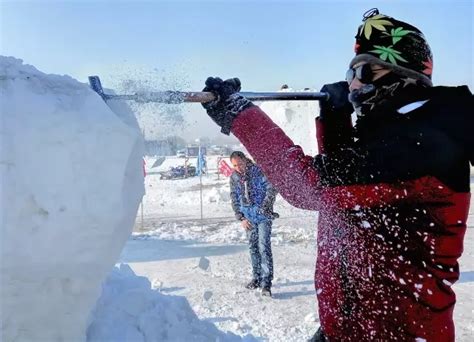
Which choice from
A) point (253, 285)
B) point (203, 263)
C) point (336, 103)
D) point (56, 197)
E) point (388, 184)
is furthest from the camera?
point (203, 263)

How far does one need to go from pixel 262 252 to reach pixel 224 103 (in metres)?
4.12

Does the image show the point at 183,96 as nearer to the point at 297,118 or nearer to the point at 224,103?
the point at 224,103

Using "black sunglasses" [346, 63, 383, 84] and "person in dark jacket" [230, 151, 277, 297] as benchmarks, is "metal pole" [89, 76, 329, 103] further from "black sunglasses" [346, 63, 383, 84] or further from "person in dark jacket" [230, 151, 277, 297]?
"person in dark jacket" [230, 151, 277, 297]

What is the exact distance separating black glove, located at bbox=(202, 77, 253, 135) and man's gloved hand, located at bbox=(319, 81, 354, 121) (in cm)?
41

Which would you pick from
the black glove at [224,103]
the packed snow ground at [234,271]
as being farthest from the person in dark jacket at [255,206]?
the black glove at [224,103]

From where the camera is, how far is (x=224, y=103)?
1543mm

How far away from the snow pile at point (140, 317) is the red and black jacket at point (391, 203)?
105 cm

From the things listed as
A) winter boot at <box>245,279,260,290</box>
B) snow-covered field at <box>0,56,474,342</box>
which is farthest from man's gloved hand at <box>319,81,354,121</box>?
winter boot at <box>245,279,260,290</box>

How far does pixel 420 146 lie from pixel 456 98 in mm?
181

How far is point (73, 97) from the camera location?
1539 mm

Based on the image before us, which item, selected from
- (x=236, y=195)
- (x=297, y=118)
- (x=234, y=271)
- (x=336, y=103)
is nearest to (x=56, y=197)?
(x=336, y=103)

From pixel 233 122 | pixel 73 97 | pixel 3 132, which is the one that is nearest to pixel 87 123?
pixel 73 97

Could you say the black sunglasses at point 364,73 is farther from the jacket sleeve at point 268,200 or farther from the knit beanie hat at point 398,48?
the jacket sleeve at point 268,200

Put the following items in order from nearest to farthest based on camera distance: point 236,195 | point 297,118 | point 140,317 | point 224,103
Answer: point 224,103
point 140,317
point 236,195
point 297,118
